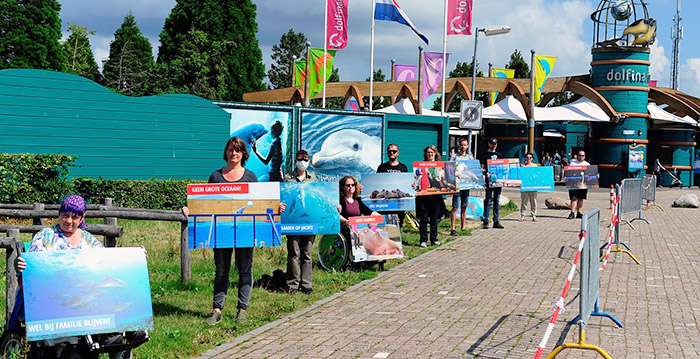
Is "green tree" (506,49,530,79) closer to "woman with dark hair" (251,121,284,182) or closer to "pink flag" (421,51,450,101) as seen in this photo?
"pink flag" (421,51,450,101)

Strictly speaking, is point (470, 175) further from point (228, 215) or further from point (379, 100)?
point (379, 100)

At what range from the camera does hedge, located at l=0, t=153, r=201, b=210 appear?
14.6 m

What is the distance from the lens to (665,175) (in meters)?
→ 44.1

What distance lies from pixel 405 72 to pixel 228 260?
36.5 metres

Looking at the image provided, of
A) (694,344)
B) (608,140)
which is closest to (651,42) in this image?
(608,140)

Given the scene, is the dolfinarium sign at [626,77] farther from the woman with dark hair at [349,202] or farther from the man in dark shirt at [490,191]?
the woman with dark hair at [349,202]

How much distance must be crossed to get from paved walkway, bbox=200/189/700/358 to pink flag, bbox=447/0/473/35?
1368 centimetres

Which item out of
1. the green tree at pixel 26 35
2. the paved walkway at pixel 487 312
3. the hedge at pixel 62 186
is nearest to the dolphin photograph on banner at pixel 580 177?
the paved walkway at pixel 487 312

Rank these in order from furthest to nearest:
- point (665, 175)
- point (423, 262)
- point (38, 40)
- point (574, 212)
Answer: point (38, 40) → point (665, 175) → point (574, 212) → point (423, 262)

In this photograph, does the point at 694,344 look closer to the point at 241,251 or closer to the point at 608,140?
the point at 241,251

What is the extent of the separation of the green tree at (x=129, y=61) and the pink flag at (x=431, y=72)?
28624 mm

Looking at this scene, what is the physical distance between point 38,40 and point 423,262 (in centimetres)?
5069

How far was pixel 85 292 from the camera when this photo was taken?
5.23 m

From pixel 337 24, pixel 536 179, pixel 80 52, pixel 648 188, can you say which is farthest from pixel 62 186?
pixel 80 52
